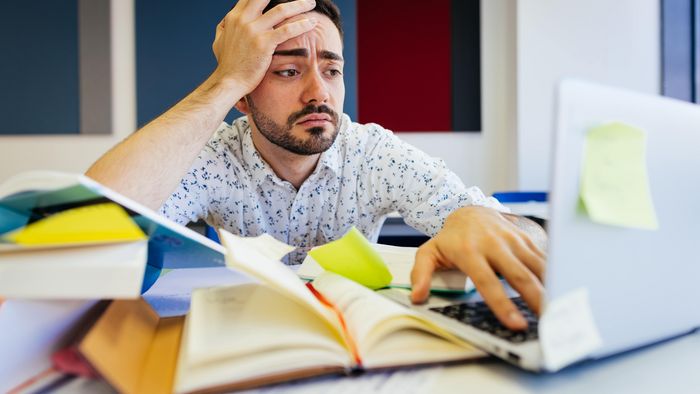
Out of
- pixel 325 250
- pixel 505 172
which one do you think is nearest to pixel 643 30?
pixel 505 172

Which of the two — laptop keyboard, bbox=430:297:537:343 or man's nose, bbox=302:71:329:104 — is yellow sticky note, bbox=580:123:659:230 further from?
man's nose, bbox=302:71:329:104

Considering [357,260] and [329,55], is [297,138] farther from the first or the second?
[357,260]

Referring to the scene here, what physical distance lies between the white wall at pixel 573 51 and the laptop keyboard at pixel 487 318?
2271 millimetres

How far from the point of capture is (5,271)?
0.34 meters

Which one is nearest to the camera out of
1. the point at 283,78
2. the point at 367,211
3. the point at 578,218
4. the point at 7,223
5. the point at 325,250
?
the point at 578,218

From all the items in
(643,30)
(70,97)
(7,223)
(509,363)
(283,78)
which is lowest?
(509,363)

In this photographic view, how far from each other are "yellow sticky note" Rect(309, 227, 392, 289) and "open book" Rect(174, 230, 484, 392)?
147mm

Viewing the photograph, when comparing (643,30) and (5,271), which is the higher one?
(643,30)

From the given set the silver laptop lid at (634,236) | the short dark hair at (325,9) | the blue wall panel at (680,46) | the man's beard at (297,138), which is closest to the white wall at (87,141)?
the short dark hair at (325,9)

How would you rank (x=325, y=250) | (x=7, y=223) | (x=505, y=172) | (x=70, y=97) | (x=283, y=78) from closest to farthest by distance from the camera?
1. (x=7, y=223)
2. (x=325, y=250)
3. (x=283, y=78)
4. (x=70, y=97)
5. (x=505, y=172)

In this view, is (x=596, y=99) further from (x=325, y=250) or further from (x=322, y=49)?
(x=322, y=49)

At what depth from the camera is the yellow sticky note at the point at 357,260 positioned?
604 mm

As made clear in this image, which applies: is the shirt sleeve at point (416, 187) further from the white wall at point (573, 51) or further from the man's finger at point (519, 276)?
the white wall at point (573, 51)

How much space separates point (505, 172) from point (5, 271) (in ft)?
9.00
